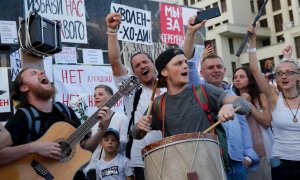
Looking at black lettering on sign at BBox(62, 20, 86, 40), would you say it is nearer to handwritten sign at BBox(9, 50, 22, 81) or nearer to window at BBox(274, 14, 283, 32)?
handwritten sign at BBox(9, 50, 22, 81)

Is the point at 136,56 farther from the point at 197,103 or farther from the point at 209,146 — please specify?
the point at 209,146

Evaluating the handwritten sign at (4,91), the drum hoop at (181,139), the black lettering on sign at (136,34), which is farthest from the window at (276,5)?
the drum hoop at (181,139)

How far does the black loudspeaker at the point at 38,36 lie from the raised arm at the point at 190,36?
1481 mm

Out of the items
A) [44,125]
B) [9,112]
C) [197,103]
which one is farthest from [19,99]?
[9,112]

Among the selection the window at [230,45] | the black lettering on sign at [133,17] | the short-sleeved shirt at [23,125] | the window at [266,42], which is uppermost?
the window at [266,42]

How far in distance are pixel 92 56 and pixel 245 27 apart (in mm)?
45653

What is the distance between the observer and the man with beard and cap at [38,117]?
3646mm

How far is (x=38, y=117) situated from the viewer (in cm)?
380

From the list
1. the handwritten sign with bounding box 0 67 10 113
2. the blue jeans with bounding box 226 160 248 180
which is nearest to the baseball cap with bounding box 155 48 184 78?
the blue jeans with bounding box 226 160 248 180

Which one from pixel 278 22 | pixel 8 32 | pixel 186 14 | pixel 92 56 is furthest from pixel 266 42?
pixel 8 32

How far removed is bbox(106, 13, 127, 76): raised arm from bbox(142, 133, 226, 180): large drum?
1481 mm

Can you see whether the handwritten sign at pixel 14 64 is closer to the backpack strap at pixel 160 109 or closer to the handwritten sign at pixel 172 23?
the handwritten sign at pixel 172 23

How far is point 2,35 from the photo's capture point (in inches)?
287

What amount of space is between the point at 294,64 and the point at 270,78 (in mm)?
2491
